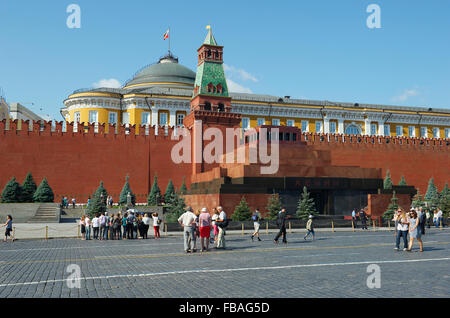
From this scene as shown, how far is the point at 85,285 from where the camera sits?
24.4 ft

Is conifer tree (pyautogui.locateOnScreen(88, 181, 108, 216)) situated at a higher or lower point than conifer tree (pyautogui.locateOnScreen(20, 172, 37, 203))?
lower

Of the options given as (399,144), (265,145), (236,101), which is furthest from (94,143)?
(399,144)

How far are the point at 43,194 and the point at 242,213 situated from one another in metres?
14.9

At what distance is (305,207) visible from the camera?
2488 cm

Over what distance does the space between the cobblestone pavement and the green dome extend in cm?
4160

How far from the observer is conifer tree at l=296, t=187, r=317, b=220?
81.2 ft

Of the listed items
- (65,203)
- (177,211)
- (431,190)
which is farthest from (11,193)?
(431,190)

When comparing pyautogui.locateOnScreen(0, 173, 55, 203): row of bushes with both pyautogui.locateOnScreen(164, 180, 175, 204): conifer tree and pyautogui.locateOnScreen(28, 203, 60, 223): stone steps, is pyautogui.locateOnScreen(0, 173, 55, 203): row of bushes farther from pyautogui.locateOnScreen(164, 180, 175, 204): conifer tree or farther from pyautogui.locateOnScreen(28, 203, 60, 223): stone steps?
pyautogui.locateOnScreen(164, 180, 175, 204): conifer tree

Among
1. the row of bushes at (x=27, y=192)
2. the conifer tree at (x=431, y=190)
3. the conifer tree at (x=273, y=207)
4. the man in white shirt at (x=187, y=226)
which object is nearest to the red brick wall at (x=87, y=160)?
the row of bushes at (x=27, y=192)

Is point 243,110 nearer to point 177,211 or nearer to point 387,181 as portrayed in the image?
point 387,181

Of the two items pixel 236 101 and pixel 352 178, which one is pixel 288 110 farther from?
pixel 352 178

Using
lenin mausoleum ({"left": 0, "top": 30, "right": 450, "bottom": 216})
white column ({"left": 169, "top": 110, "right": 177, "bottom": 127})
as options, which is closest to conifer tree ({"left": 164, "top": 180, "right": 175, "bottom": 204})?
lenin mausoleum ({"left": 0, "top": 30, "right": 450, "bottom": 216})

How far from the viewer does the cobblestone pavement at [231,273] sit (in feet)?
22.2
